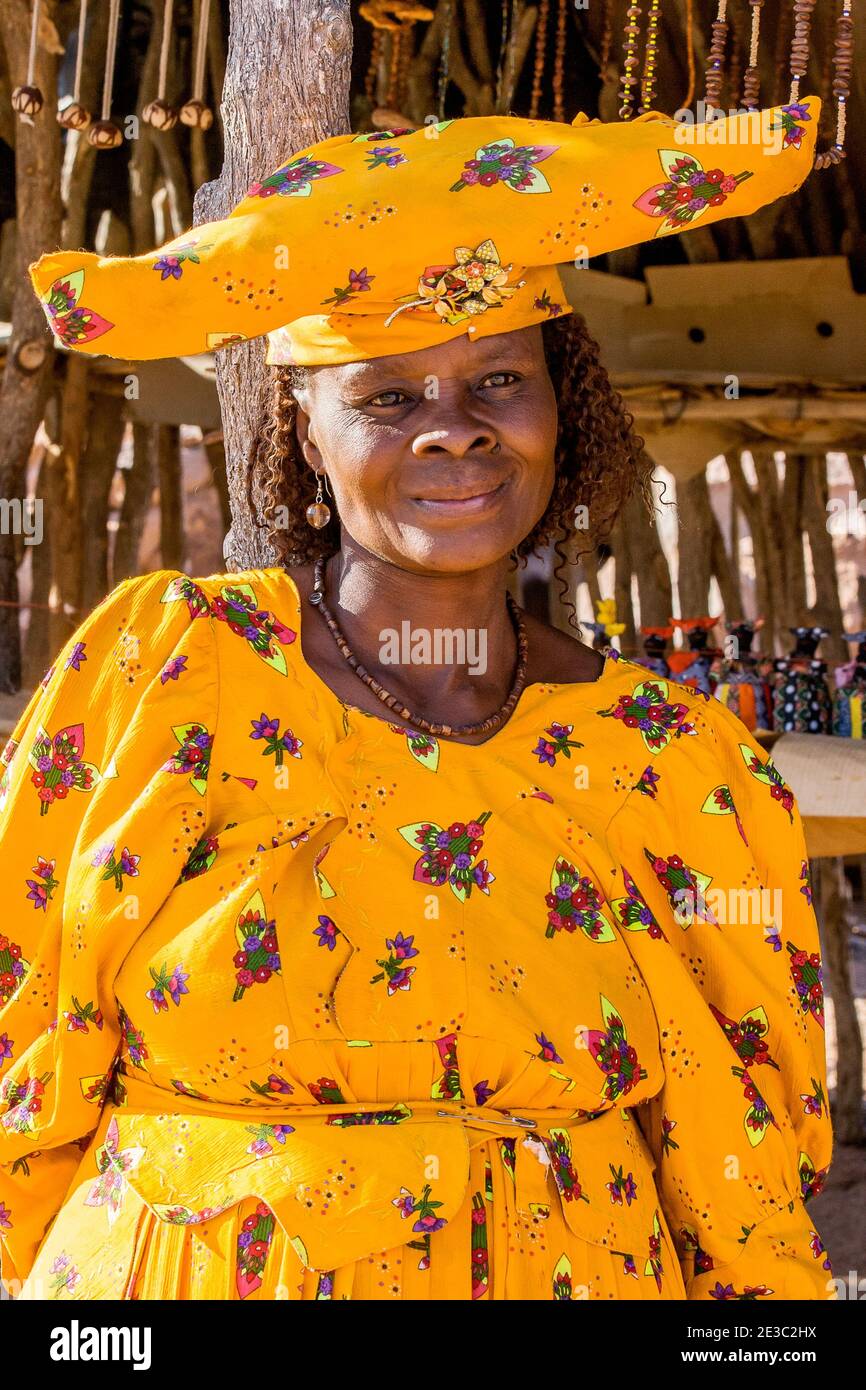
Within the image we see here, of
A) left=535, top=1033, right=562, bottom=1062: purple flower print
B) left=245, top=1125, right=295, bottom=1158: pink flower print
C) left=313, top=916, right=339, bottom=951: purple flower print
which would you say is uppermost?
left=313, top=916, right=339, bottom=951: purple flower print

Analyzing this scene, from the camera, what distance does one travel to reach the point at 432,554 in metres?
1.83

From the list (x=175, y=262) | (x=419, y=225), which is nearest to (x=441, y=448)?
(x=419, y=225)

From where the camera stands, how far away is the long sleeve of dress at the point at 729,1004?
1.93 meters

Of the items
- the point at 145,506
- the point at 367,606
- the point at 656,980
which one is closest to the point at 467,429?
the point at 367,606

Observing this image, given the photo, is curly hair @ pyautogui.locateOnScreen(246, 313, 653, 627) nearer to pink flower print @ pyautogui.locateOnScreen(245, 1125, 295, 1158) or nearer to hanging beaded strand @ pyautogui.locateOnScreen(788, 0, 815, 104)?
pink flower print @ pyautogui.locateOnScreen(245, 1125, 295, 1158)

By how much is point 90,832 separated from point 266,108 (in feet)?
4.06

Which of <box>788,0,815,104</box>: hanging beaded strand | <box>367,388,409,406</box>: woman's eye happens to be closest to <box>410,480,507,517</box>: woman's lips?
<box>367,388,409,406</box>: woman's eye

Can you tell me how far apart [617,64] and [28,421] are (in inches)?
79.7

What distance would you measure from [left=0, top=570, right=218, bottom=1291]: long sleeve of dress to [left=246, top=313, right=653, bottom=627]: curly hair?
1.08ft

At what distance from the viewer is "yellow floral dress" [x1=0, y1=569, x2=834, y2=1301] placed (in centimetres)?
168

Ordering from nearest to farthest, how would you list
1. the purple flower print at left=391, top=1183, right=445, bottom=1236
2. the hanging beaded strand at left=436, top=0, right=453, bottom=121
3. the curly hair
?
the purple flower print at left=391, top=1183, right=445, bottom=1236
the curly hair
the hanging beaded strand at left=436, top=0, right=453, bottom=121

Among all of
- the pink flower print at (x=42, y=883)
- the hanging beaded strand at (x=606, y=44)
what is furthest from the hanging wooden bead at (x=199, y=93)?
the pink flower print at (x=42, y=883)

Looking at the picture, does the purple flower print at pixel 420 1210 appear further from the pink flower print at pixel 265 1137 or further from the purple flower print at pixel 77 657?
the purple flower print at pixel 77 657

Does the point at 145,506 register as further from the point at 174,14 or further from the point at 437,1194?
the point at 437,1194
